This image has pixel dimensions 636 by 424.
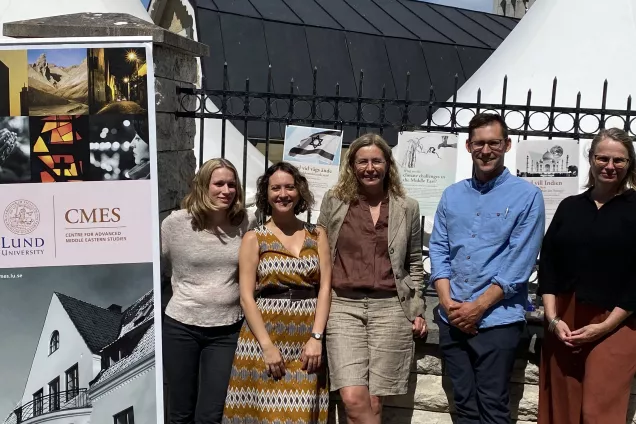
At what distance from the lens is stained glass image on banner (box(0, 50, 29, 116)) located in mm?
2838

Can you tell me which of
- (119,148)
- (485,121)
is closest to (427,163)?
(485,121)

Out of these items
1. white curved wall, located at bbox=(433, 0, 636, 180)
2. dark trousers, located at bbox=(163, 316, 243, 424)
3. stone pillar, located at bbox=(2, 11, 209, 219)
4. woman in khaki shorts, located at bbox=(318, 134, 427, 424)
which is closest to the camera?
woman in khaki shorts, located at bbox=(318, 134, 427, 424)

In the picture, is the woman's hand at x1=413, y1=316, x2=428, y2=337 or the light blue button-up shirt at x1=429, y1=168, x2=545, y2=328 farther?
the woman's hand at x1=413, y1=316, x2=428, y2=337

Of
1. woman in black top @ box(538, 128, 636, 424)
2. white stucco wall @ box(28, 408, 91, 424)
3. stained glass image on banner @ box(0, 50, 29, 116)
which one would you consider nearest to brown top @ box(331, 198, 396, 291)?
woman in black top @ box(538, 128, 636, 424)

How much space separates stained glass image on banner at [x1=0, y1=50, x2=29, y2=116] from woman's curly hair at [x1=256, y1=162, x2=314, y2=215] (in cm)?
106

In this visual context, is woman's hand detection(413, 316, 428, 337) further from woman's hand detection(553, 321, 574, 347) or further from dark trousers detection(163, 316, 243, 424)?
dark trousers detection(163, 316, 243, 424)

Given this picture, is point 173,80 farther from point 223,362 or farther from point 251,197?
point 251,197

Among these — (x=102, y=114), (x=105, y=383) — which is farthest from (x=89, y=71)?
(x=105, y=383)

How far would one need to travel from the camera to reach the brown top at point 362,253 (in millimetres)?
3195

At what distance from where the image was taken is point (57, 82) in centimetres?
286

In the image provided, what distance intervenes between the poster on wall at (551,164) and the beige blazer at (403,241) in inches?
44.0

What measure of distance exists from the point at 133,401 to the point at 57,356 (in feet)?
1.24

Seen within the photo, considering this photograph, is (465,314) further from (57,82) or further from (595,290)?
(57,82)

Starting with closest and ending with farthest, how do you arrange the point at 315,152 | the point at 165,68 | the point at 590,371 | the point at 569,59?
the point at 590,371, the point at 165,68, the point at 315,152, the point at 569,59
